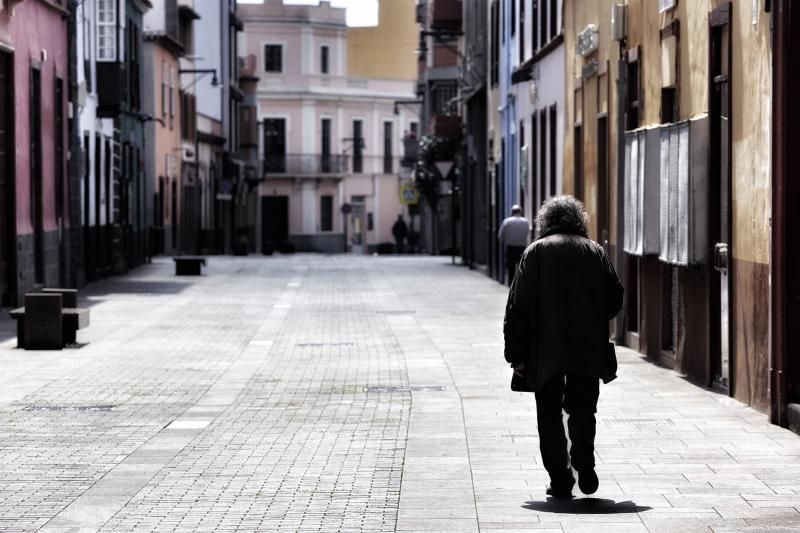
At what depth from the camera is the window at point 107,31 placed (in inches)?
1666

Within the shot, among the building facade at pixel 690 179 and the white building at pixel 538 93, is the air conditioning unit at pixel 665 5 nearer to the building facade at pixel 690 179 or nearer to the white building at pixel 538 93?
the building facade at pixel 690 179

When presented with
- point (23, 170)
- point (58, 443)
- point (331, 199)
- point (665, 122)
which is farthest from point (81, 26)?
point (331, 199)

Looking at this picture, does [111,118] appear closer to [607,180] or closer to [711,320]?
[607,180]

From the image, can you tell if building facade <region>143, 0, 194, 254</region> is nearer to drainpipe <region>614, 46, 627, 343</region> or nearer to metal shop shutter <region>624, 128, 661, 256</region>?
drainpipe <region>614, 46, 627, 343</region>

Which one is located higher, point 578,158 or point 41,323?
point 578,158

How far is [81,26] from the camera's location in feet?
122

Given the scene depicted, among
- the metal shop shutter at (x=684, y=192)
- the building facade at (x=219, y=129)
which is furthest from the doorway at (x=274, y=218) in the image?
the metal shop shutter at (x=684, y=192)

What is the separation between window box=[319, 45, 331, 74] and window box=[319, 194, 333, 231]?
6845 mm

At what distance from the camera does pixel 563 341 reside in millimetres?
9836

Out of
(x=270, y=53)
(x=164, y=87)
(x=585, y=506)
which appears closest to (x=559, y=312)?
(x=585, y=506)

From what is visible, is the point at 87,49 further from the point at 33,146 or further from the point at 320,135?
the point at 320,135

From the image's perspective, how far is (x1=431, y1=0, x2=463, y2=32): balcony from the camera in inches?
2151

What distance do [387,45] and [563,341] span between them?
96.8 meters

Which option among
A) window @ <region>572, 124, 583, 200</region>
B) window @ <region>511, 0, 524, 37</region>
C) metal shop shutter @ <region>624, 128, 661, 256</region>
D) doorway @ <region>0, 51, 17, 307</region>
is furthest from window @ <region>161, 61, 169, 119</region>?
metal shop shutter @ <region>624, 128, 661, 256</region>
